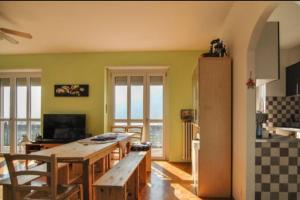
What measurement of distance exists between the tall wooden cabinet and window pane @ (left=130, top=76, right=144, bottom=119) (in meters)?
2.63

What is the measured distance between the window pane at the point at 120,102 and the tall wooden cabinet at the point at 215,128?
9.20 ft

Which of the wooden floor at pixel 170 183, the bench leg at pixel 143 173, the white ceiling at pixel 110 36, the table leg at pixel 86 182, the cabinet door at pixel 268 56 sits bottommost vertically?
the wooden floor at pixel 170 183

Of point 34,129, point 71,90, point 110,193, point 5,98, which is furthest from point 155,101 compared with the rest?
point 110,193

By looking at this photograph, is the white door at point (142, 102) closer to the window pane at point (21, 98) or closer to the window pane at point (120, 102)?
the window pane at point (120, 102)

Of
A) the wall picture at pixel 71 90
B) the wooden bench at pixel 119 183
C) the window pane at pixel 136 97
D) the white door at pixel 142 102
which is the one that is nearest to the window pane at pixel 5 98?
the wall picture at pixel 71 90

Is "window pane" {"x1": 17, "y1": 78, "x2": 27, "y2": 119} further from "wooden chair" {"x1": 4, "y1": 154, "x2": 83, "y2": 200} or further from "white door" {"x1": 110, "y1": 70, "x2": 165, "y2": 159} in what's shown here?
"wooden chair" {"x1": 4, "y1": 154, "x2": 83, "y2": 200}

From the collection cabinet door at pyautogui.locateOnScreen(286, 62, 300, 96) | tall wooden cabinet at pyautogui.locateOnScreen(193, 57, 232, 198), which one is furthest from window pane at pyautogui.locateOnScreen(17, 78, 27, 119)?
cabinet door at pyautogui.locateOnScreen(286, 62, 300, 96)

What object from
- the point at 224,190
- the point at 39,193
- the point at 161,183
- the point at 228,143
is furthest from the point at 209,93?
the point at 39,193

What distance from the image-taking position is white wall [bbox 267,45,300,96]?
16.4 feet

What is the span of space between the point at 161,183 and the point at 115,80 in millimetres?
2707

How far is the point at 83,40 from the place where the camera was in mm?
4594

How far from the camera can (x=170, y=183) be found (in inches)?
153

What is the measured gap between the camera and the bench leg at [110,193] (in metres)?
2.21

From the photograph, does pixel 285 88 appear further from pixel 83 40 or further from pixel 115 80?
pixel 83 40
